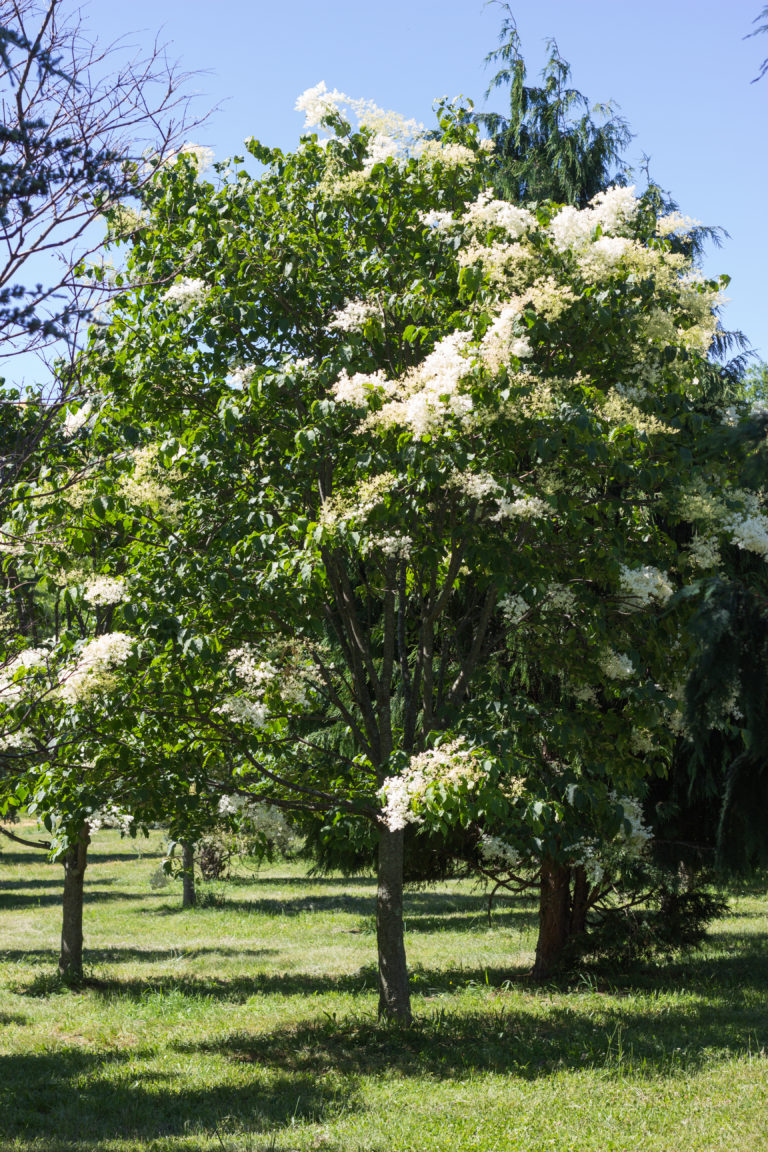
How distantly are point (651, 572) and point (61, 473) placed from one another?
16.4 ft

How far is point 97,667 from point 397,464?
2824 mm

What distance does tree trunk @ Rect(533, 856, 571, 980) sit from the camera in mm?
12688

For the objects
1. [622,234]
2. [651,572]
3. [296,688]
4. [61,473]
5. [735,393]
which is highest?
[735,393]

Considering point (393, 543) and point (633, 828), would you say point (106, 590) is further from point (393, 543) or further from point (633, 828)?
point (633, 828)

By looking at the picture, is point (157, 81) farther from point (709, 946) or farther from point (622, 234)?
point (709, 946)

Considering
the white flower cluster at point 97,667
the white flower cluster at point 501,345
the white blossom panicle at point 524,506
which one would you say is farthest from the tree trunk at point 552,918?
the white flower cluster at point 501,345

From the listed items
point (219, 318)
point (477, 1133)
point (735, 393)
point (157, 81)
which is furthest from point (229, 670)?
point (735, 393)

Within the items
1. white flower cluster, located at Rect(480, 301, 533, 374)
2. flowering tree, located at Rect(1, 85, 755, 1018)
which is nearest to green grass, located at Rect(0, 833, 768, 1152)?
flowering tree, located at Rect(1, 85, 755, 1018)

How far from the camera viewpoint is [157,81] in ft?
17.0

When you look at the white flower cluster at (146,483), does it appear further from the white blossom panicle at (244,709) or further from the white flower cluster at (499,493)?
the white flower cluster at (499,493)

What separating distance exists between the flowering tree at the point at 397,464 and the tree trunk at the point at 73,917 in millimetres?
4215

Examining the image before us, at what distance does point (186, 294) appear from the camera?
867cm

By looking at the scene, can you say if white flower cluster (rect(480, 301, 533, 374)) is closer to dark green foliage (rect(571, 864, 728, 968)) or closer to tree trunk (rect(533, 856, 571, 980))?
tree trunk (rect(533, 856, 571, 980))

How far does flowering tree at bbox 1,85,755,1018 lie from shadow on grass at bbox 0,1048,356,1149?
2.11 m
